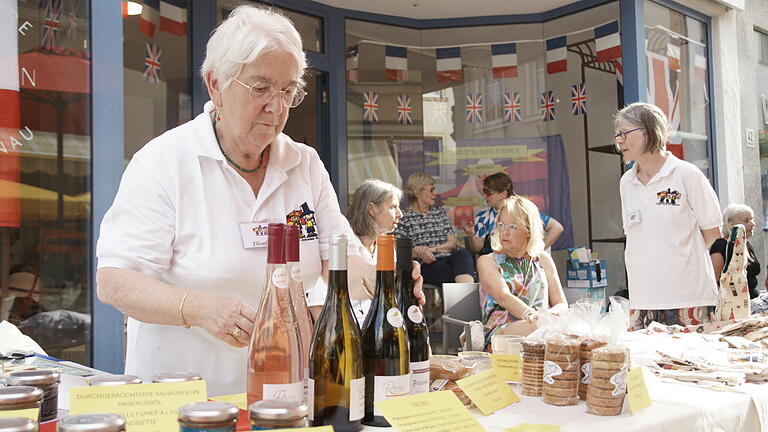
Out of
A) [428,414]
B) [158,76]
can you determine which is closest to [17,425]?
[428,414]

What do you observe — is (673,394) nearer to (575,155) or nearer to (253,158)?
(253,158)

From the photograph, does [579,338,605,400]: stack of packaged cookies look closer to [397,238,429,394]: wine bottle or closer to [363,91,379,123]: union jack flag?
[397,238,429,394]: wine bottle

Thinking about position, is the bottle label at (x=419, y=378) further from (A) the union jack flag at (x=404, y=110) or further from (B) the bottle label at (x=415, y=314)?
(A) the union jack flag at (x=404, y=110)

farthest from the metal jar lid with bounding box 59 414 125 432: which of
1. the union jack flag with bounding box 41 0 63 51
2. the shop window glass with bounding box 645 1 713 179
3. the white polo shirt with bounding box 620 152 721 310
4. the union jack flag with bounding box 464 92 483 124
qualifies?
the union jack flag with bounding box 464 92 483 124

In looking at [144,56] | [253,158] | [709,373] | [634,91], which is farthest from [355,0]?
[709,373]

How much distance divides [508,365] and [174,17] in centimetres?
447

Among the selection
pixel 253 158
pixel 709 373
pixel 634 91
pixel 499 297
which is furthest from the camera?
pixel 634 91

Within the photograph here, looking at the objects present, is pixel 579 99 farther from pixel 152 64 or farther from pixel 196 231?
pixel 196 231

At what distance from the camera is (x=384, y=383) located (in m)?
1.08

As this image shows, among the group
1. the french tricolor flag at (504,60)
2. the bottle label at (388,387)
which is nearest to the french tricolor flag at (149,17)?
the french tricolor flag at (504,60)

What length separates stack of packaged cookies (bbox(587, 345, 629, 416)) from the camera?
Result: 4.03 feet

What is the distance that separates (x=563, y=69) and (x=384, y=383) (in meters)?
6.37

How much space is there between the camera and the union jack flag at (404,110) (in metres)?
6.88

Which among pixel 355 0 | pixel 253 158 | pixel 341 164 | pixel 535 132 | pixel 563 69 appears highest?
pixel 355 0
